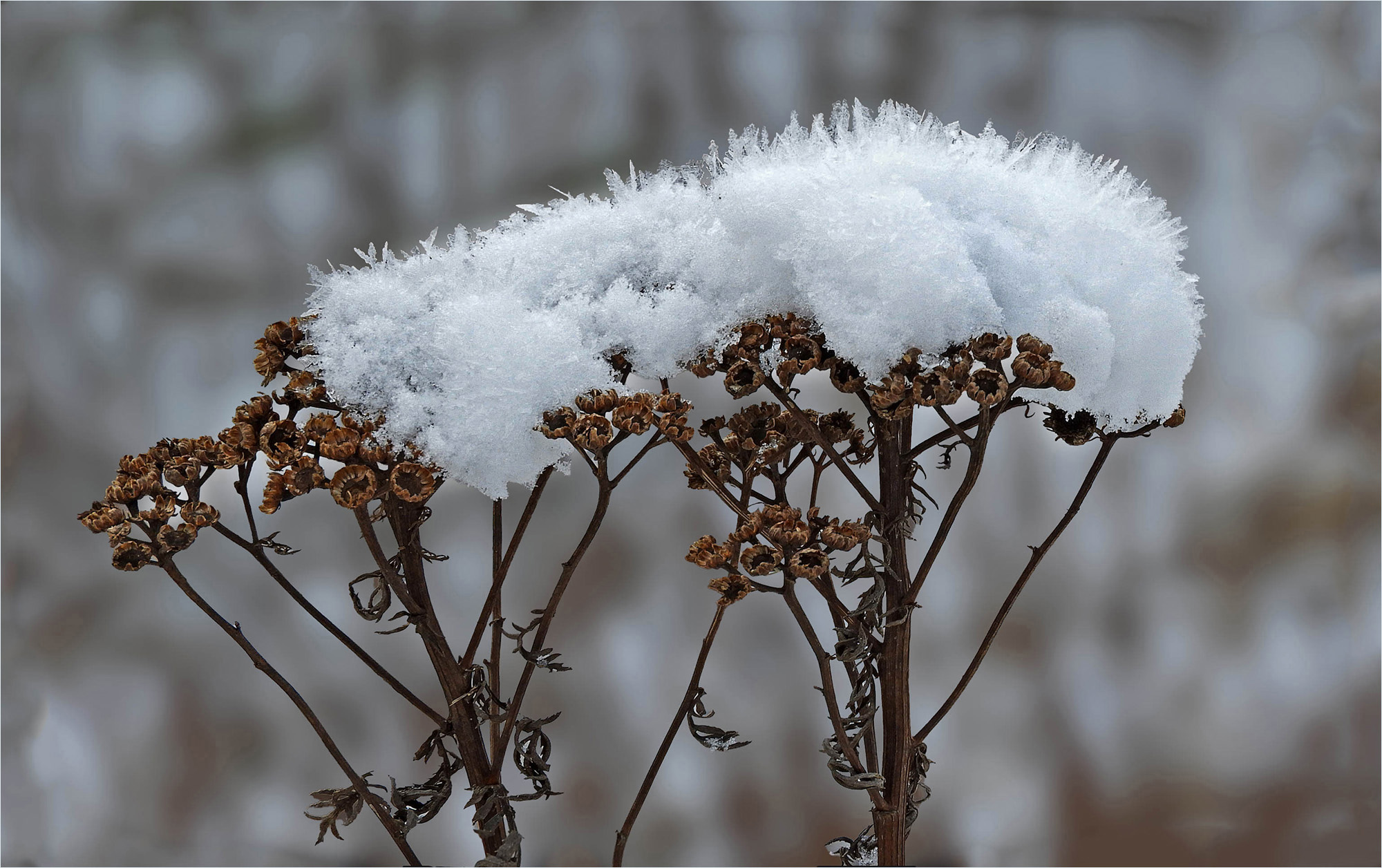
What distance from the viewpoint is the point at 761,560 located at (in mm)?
637

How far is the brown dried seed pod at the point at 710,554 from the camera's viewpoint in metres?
0.66

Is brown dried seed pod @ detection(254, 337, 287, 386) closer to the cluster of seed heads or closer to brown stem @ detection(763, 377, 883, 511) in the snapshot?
the cluster of seed heads

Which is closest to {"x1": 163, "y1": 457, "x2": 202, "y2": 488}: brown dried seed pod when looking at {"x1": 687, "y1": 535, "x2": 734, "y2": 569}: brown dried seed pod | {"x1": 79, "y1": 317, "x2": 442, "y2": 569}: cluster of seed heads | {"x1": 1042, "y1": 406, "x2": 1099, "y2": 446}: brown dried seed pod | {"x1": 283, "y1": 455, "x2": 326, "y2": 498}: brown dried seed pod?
{"x1": 79, "y1": 317, "x2": 442, "y2": 569}: cluster of seed heads

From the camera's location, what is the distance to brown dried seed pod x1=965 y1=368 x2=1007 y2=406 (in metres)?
0.61

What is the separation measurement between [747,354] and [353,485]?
0.85 ft

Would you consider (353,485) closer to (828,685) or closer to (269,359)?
(269,359)

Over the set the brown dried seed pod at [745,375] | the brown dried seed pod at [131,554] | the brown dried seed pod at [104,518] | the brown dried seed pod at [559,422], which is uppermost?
the brown dried seed pod at [745,375]

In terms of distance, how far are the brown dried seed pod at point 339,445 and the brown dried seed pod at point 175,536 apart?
13 cm

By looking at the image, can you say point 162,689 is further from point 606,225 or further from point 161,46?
point 606,225

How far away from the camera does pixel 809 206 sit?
0.65 meters

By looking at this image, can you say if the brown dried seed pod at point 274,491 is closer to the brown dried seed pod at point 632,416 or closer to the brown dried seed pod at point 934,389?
the brown dried seed pod at point 632,416

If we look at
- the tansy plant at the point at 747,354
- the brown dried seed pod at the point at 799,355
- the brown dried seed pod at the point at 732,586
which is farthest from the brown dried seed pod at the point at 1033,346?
the brown dried seed pod at the point at 732,586

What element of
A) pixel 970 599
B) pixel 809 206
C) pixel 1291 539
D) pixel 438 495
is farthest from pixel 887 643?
pixel 1291 539

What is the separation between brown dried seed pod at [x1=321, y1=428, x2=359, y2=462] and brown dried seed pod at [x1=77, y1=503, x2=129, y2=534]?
0.16 meters
